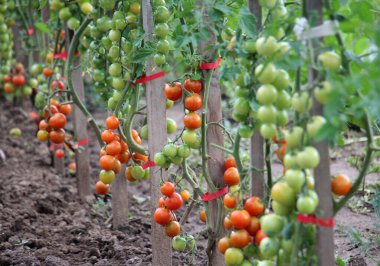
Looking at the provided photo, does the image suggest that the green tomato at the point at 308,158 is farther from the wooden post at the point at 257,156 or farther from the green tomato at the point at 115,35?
the green tomato at the point at 115,35

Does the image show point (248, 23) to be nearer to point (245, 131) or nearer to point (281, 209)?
point (245, 131)

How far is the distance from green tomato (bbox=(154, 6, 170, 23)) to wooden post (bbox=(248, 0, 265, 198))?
561 mm

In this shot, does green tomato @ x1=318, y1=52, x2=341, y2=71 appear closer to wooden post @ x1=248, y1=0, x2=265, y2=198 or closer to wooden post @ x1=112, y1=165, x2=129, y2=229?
wooden post @ x1=248, y1=0, x2=265, y2=198

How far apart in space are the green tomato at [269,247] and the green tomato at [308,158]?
0.89 ft

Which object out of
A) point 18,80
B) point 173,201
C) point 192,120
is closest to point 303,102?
point 192,120

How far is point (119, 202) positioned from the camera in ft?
11.6

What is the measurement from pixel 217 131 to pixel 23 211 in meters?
1.71

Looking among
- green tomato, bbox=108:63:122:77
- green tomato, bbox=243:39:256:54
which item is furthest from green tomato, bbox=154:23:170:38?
green tomato, bbox=243:39:256:54

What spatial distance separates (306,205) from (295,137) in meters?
0.20

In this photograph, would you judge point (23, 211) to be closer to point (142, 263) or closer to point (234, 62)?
A: point (142, 263)

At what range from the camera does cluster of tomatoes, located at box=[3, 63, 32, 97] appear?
18.2 feet

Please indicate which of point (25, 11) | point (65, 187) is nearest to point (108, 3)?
point (65, 187)

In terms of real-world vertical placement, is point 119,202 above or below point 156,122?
below

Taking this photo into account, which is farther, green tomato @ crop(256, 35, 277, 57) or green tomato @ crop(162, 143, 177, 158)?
green tomato @ crop(162, 143, 177, 158)
